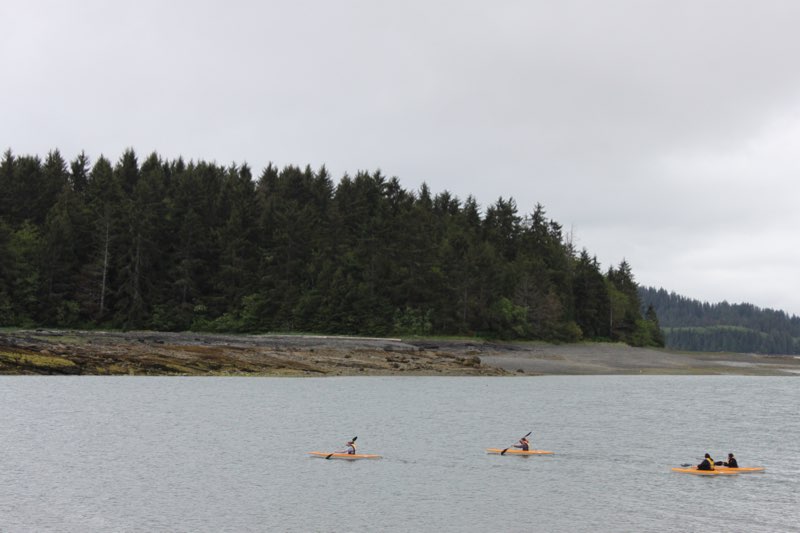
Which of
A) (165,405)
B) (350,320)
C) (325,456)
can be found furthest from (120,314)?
(325,456)

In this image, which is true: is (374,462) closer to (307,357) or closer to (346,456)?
(346,456)

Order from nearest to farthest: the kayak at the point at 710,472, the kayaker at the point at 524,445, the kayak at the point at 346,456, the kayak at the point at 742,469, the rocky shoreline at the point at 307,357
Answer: the kayak at the point at 710,472
the kayak at the point at 742,469
the kayak at the point at 346,456
the kayaker at the point at 524,445
the rocky shoreline at the point at 307,357

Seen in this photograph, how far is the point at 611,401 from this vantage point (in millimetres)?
74625

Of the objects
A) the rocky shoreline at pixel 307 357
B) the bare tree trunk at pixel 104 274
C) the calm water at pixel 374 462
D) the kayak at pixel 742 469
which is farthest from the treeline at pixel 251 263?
the kayak at pixel 742 469

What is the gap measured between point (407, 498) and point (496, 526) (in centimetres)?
542

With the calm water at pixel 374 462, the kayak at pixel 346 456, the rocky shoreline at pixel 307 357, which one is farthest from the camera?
the rocky shoreline at pixel 307 357

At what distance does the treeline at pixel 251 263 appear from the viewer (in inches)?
4422

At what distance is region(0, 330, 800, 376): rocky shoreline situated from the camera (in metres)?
72.6

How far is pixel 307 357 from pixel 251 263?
129 ft

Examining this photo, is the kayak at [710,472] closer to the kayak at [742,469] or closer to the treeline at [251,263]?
the kayak at [742,469]

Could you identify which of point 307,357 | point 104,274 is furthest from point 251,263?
point 307,357

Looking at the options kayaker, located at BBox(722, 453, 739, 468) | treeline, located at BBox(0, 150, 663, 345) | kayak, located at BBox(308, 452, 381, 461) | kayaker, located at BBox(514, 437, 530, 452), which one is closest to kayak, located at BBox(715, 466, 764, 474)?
kayaker, located at BBox(722, 453, 739, 468)

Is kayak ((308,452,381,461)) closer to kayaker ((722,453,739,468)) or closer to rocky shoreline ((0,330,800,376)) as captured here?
kayaker ((722,453,739,468))

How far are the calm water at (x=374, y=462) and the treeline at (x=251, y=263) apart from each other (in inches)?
1549
